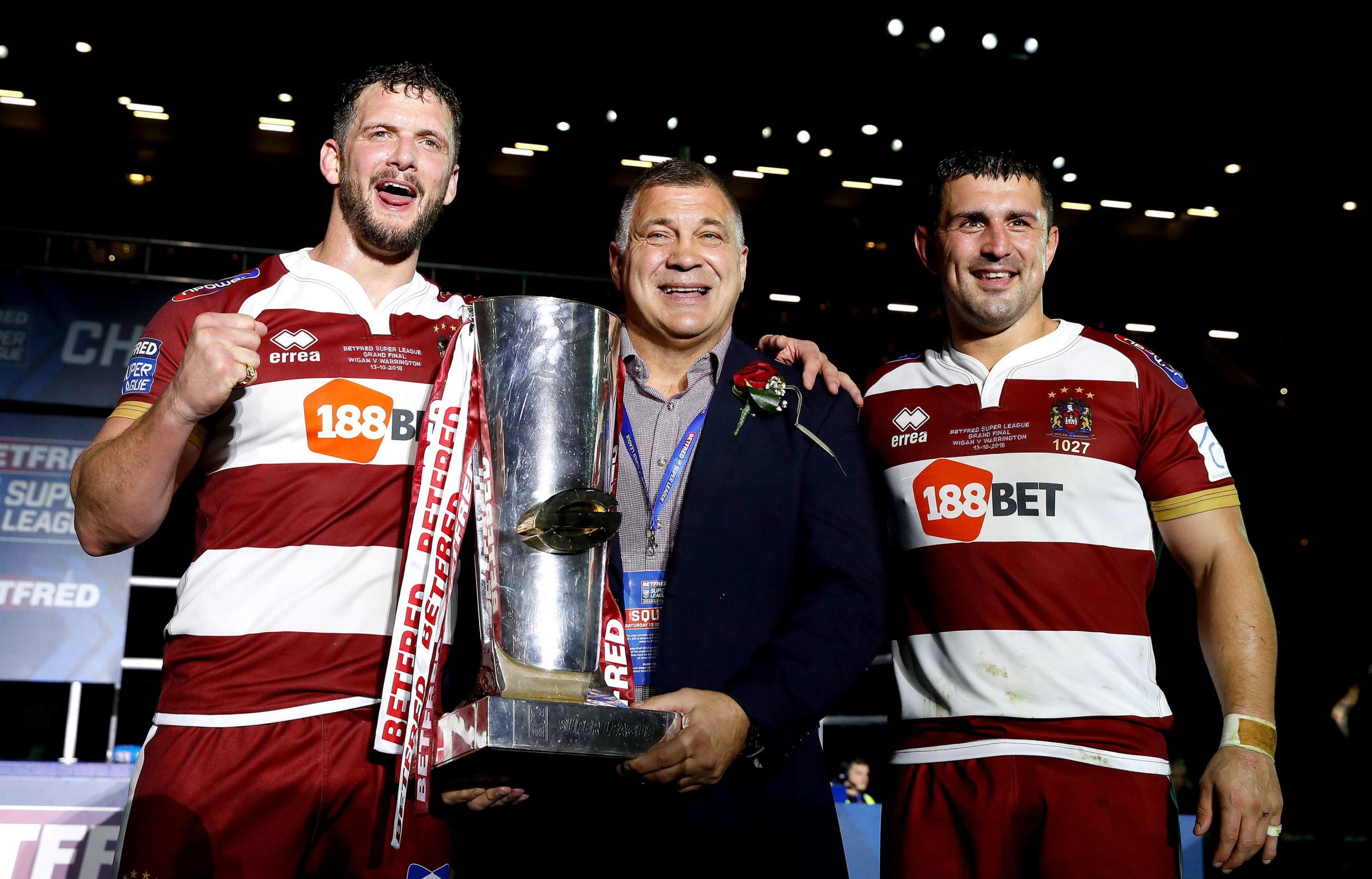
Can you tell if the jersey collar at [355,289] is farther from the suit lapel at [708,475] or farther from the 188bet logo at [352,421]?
the suit lapel at [708,475]

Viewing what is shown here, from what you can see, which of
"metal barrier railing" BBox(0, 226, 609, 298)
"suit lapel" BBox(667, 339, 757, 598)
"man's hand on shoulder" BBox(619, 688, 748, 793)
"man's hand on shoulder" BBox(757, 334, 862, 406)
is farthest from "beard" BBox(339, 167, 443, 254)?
"metal barrier railing" BBox(0, 226, 609, 298)

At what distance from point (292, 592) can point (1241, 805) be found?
1.62 meters

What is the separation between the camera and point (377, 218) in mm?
1925

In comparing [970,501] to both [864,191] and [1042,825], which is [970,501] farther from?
[864,191]

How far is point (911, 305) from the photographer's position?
8.68 metres

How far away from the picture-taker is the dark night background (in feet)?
18.5

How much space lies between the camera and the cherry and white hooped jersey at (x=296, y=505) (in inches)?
66.7

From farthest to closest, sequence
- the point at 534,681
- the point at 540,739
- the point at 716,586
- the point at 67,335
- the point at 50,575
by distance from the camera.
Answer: the point at 67,335, the point at 50,575, the point at 716,586, the point at 534,681, the point at 540,739

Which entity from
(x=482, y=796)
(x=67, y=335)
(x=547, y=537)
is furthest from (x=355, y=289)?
(x=67, y=335)

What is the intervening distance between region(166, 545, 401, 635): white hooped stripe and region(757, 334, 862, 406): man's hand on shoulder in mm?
831

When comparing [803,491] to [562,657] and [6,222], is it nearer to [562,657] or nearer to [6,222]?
[562,657]

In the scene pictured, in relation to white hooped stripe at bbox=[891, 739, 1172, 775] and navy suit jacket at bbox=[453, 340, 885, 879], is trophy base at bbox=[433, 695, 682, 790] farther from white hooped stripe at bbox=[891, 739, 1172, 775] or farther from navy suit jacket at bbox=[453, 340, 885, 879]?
white hooped stripe at bbox=[891, 739, 1172, 775]

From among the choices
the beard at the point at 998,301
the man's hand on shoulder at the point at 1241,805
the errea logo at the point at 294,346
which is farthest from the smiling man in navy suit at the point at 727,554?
the man's hand on shoulder at the point at 1241,805

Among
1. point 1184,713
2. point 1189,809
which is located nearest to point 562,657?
point 1189,809
